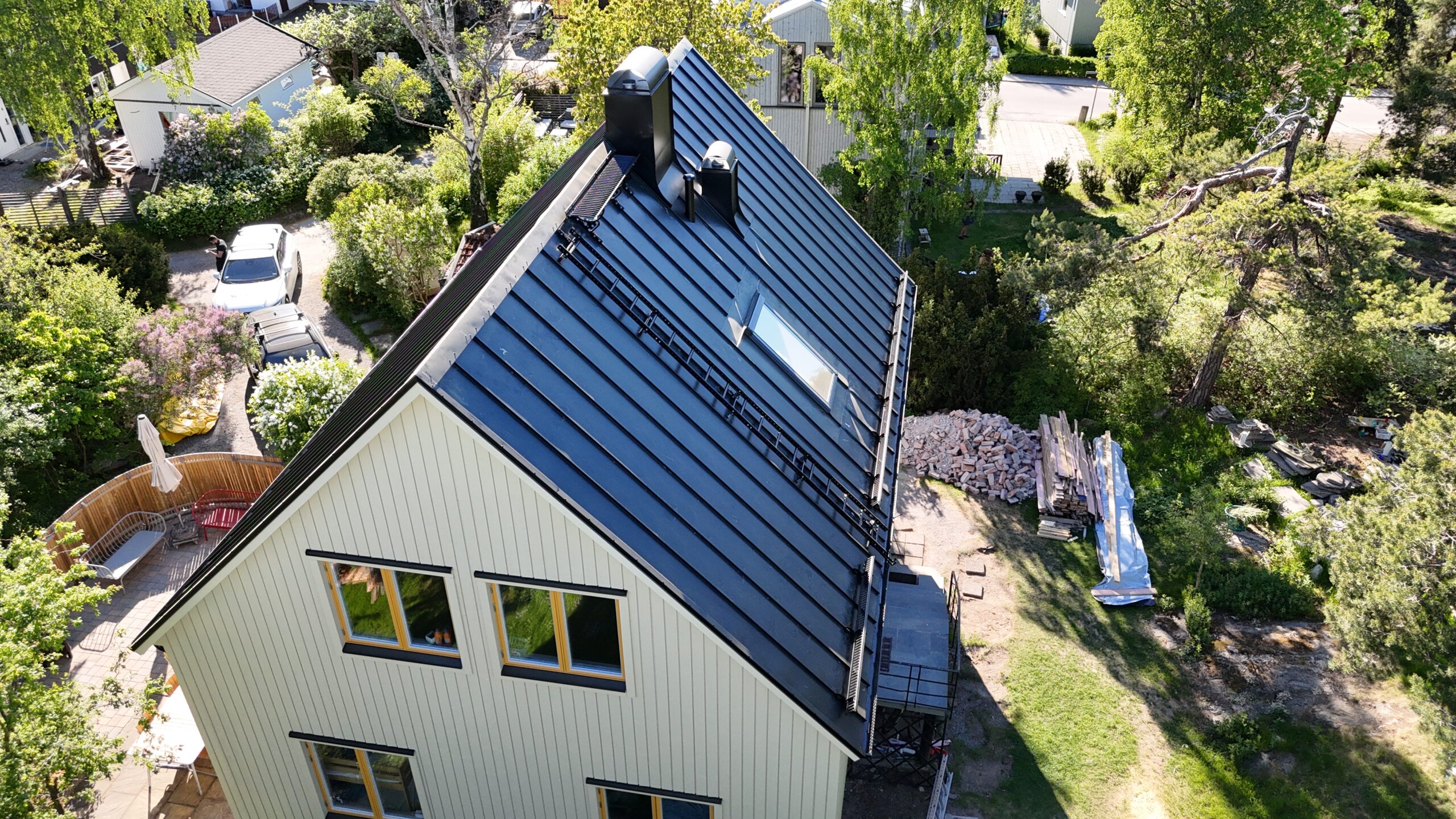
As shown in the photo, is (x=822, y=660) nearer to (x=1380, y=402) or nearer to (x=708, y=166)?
(x=708, y=166)

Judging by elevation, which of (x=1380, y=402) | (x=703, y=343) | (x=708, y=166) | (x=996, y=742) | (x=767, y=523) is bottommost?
(x=996, y=742)

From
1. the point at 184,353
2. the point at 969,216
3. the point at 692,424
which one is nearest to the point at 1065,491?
the point at 692,424

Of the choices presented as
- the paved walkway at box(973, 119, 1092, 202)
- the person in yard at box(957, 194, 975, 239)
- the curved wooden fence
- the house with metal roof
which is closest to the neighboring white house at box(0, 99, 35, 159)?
the curved wooden fence

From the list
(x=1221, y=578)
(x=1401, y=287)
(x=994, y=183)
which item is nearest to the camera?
(x=1221, y=578)

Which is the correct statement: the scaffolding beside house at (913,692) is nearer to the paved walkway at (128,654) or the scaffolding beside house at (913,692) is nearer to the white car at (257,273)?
the paved walkway at (128,654)

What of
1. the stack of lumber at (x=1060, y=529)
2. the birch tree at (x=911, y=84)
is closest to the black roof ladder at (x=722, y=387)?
the stack of lumber at (x=1060, y=529)

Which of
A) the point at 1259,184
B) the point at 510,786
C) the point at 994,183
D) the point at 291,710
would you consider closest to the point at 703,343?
the point at 510,786

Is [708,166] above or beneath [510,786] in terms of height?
above
